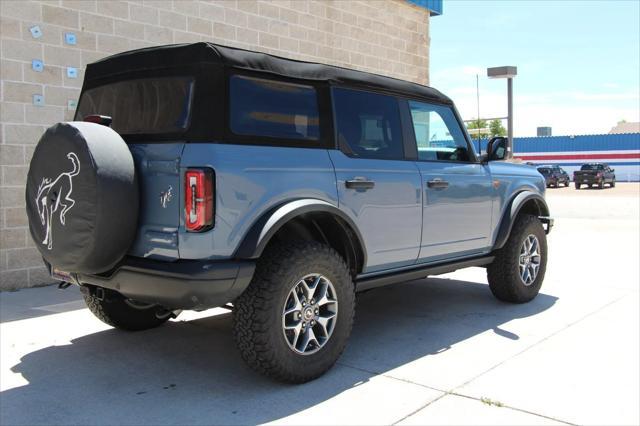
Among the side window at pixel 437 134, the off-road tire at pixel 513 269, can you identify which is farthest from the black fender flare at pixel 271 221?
the off-road tire at pixel 513 269

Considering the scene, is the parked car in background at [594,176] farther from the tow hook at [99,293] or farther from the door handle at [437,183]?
the tow hook at [99,293]

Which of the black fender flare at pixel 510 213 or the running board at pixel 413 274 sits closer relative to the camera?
the running board at pixel 413 274

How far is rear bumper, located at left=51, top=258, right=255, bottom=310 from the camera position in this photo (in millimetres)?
3361

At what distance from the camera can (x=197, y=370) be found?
4172mm

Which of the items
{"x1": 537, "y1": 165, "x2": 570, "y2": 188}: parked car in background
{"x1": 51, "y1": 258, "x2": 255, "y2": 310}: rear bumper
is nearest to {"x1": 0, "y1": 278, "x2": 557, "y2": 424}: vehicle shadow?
{"x1": 51, "y1": 258, "x2": 255, "y2": 310}: rear bumper

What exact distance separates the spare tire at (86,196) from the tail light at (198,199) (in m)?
0.37

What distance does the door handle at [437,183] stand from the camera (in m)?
4.86

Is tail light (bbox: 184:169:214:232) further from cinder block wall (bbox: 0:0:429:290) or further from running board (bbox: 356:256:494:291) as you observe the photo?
cinder block wall (bbox: 0:0:429:290)

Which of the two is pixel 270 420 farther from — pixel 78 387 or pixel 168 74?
pixel 168 74

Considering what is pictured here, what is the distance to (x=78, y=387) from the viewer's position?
389 centimetres

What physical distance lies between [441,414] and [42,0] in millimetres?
6313

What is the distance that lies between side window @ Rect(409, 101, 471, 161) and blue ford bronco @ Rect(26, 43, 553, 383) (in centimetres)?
16

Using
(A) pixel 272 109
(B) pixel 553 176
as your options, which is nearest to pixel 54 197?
(A) pixel 272 109

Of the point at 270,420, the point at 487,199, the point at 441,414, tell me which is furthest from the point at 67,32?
the point at 441,414
